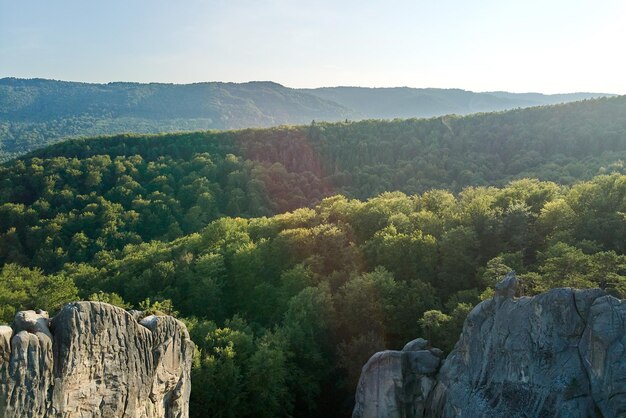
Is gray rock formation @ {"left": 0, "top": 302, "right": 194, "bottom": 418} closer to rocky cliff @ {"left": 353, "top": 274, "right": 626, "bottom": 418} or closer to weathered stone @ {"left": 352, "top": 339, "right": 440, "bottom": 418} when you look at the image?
weathered stone @ {"left": 352, "top": 339, "right": 440, "bottom": 418}

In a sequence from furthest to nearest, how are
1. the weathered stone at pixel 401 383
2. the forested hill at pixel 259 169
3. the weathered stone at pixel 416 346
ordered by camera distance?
the forested hill at pixel 259 169, the weathered stone at pixel 416 346, the weathered stone at pixel 401 383

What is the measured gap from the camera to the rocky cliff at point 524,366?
63.7 feet

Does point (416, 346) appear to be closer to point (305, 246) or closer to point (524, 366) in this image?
point (524, 366)

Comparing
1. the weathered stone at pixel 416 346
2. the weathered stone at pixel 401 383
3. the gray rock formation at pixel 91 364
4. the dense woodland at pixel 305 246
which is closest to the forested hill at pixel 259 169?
the dense woodland at pixel 305 246

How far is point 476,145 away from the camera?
114000 millimetres

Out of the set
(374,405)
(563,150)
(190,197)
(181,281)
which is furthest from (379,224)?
(563,150)

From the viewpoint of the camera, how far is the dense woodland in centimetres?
3353

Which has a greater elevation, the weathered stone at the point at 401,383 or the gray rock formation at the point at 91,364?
the gray rock formation at the point at 91,364

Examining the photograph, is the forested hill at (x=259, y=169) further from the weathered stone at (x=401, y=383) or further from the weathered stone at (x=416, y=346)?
the weathered stone at (x=401, y=383)

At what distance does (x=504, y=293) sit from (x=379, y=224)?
2688 centimetres

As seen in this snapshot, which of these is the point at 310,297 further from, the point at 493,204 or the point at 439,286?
the point at 493,204

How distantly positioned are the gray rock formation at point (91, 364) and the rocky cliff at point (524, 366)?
12127 mm

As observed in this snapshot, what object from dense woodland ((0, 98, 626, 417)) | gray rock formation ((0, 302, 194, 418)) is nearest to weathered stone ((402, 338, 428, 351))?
dense woodland ((0, 98, 626, 417))

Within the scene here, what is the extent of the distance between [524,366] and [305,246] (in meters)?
28.8
